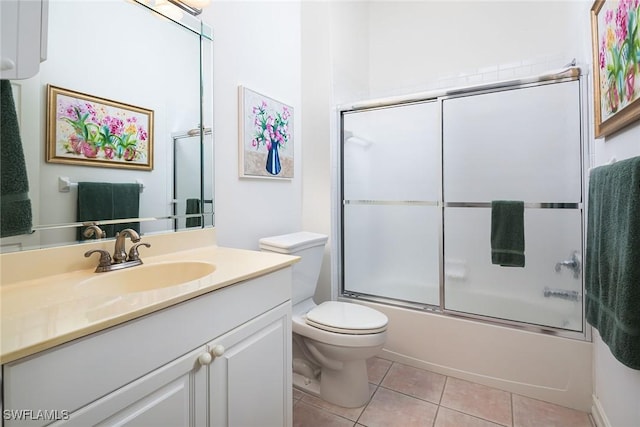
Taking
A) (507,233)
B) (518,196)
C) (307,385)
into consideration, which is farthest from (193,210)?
(518,196)

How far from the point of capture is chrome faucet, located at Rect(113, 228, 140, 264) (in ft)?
3.49

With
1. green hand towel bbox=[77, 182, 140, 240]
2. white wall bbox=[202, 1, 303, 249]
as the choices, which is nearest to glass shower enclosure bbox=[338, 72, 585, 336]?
white wall bbox=[202, 1, 303, 249]

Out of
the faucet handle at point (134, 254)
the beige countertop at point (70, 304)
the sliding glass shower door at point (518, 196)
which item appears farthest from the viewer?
the sliding glass shower door at point (518, 196)

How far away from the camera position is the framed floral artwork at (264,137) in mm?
1650

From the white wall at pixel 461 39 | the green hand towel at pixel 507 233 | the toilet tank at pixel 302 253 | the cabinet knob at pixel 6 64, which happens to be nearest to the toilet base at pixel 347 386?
the toilet tank at pixel 302 253

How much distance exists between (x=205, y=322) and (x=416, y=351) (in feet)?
5.11

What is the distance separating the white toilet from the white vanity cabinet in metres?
0.36

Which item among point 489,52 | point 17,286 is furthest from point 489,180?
point 17,286

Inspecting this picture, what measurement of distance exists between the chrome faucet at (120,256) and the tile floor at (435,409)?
1.10 meters

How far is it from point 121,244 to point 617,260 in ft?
5.46

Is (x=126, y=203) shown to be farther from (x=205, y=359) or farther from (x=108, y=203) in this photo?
(x=205, y=359)

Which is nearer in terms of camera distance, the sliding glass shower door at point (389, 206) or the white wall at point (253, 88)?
the white wall at point (253, 88)

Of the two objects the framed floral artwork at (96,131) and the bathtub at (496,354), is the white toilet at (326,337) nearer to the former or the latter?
the bathtub at (496,354)

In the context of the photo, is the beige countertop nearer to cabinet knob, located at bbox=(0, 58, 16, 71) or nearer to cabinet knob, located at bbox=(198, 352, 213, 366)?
cabinet knob, located at bbox=(198, 352, 213, 366)
